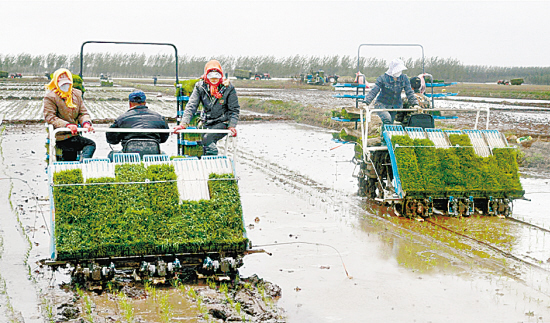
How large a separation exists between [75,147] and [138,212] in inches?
113

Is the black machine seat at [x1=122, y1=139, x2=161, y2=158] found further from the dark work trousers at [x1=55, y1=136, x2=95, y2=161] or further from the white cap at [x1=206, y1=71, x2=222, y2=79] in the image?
the white cap at [x1=206, y1=71, x2=222, y2=79]

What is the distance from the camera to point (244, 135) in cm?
2541

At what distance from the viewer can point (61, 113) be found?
31.4 ft

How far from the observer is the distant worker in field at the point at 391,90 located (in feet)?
41.4

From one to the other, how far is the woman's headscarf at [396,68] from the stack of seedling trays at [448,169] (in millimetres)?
1539

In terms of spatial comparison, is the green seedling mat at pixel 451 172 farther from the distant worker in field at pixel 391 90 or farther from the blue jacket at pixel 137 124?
the blue jacket at pixel 137 124

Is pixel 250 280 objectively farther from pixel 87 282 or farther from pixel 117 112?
pixel 117 112

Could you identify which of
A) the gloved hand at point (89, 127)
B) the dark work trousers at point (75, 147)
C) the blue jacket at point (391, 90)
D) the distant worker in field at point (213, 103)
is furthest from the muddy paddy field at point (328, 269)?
the blue jacket at point (391, 90)

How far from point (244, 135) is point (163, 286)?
18.2 m

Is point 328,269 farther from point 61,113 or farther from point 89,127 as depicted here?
point 61,113

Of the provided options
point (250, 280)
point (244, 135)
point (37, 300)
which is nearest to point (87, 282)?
point (37, 300)

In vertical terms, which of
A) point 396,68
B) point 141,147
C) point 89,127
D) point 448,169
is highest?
point 396,68

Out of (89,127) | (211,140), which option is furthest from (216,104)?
(89,127)

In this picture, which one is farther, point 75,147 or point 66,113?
point 75,147
